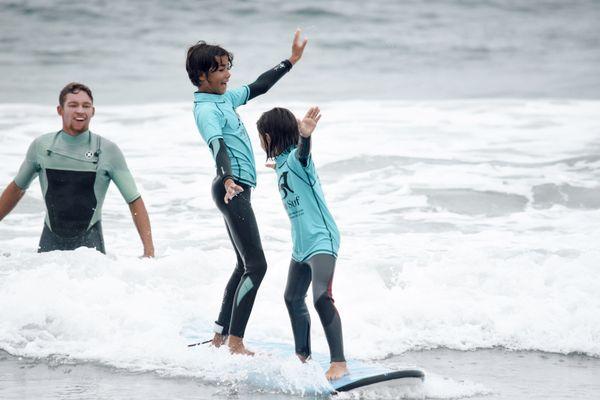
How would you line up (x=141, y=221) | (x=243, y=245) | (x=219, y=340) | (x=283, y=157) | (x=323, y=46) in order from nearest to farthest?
(x=283, y=157) < (x=243, y=245) < (x=219, y=340) < (x=141, y=221) < (x=323, y=46)

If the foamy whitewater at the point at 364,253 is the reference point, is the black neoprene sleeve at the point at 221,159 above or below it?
above

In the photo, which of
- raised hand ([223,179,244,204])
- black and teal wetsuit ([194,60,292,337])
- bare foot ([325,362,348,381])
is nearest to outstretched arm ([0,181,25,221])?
black and teal wetsuit ([194,60,292,337])

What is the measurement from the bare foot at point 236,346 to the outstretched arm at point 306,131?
111cm

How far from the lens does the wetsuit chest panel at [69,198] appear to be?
6074 millimetres

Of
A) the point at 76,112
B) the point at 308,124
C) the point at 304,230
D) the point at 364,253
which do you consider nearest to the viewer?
the point at 308,124

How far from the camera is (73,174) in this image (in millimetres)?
6070

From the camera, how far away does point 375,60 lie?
1109 inches

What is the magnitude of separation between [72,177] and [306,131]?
1.88m

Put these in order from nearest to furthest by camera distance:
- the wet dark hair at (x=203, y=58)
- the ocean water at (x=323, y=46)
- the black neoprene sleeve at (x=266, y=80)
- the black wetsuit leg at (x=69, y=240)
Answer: the wet dark hair at (x=203, y=58) → the black neoprene sleeve at (x=266, y=80) → the black wetsuit leg at (x=69, y=240) → the ocean water at (x=323, y=46)

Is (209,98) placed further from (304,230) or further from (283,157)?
(304,230)

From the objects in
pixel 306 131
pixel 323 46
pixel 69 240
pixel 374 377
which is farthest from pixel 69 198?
pixel 323 46

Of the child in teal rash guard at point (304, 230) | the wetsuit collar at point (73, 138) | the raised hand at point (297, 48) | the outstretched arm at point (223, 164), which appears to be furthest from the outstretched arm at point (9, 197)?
the raised hand at point (297, 48)

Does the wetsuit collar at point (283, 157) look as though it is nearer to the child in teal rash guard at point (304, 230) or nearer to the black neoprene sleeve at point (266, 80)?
the child in teal rash guard at point (304, 230)

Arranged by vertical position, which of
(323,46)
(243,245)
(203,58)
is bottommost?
(243,245)
